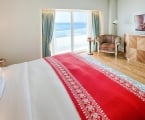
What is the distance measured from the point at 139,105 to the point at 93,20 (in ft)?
17.4

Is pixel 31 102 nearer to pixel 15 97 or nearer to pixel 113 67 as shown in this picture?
pixel 15 97

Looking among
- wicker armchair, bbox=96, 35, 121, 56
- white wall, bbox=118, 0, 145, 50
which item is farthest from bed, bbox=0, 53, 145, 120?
white wall, bbox=118, 0, 145, 50

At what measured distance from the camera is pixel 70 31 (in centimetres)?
609

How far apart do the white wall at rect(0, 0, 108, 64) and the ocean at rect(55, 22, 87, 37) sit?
878 millimetres

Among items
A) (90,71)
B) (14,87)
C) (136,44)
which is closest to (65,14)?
(136,44)

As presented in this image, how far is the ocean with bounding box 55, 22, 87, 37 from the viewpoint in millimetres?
5863

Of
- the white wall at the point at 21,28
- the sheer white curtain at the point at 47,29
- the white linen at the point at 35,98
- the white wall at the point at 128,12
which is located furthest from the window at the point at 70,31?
the white linen at the point at 35,98

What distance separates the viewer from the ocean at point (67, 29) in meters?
5.86

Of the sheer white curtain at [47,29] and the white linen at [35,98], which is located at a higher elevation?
the sheer white curtain at [47,29]

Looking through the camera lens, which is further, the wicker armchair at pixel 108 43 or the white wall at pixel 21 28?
the wicker armchair at pixel 108 43

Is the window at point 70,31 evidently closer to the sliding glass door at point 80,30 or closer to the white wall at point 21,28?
the sliding glass door at point 80,30

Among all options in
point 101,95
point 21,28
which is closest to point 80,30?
point 21,28

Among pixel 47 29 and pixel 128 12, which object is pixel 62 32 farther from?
pixel 128 12

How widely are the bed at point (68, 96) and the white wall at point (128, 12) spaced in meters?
4.06
